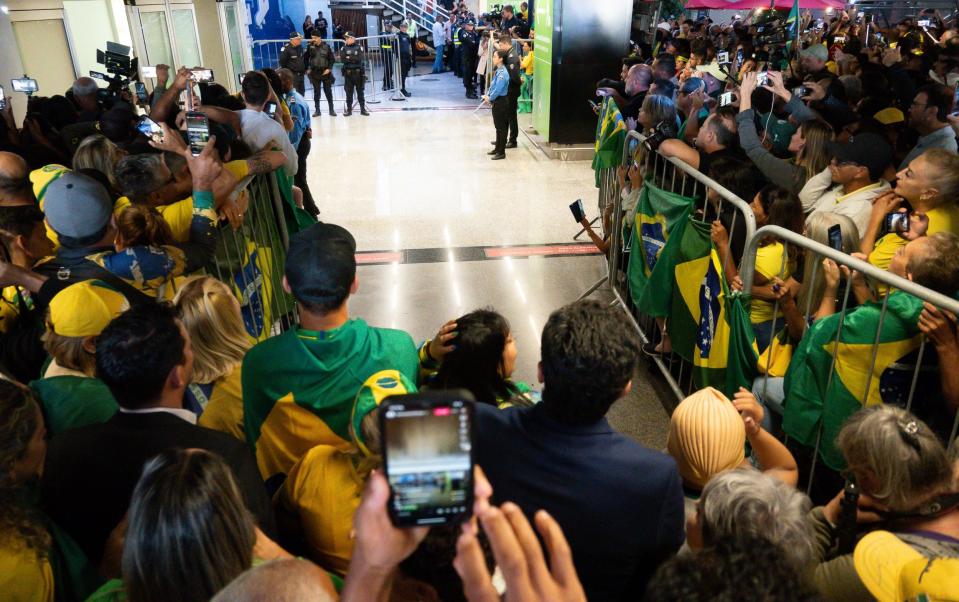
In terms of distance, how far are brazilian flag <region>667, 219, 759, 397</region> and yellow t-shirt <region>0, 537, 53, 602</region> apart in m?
2.65

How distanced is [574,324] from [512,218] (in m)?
5.71

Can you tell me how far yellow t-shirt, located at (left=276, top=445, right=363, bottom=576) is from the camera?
1659 mm

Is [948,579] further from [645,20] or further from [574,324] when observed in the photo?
[645,20]

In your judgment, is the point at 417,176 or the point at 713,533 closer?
the point at 713,533

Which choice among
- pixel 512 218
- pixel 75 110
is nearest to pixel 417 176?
pixel 512 218

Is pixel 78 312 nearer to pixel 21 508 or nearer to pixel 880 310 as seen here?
pixel 21 508

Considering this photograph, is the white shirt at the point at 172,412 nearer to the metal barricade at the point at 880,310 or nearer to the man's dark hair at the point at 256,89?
the metal barricade at the point at 880,310

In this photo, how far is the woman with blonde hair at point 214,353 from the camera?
2.24 metres

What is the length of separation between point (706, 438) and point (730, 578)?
976 mm

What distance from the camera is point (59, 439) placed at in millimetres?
1745

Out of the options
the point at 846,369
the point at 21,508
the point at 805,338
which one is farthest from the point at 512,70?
the point at 21,508

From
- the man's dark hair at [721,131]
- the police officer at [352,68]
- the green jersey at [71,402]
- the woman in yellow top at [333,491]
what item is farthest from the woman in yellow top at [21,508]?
the police officer at [352,68]

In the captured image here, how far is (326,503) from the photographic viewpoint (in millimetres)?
1663

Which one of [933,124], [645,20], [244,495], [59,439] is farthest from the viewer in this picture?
[645,20]
